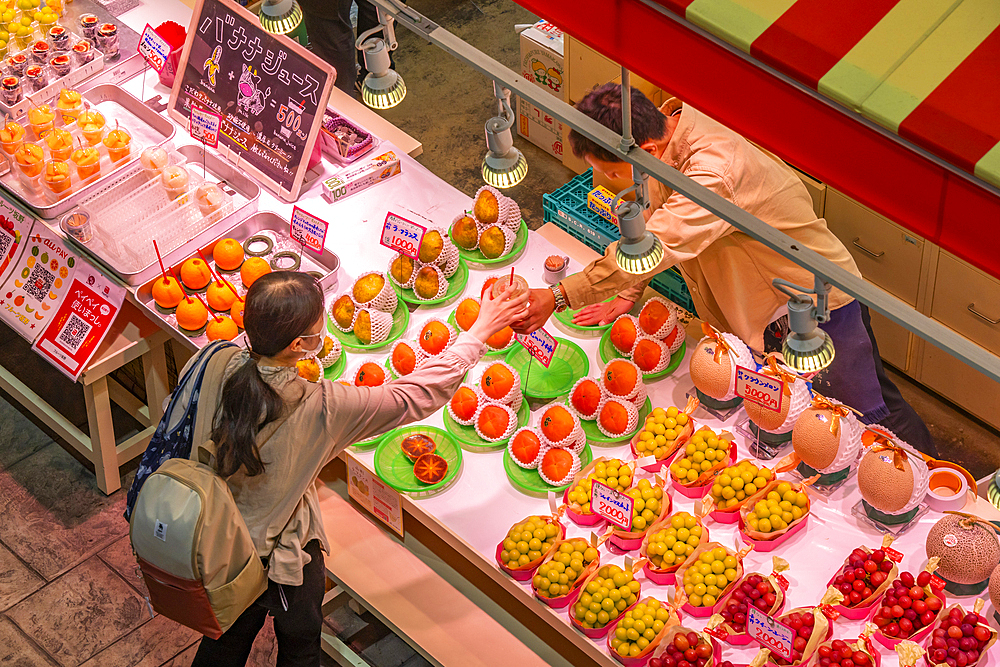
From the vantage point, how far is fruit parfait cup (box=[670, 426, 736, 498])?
3783 mm

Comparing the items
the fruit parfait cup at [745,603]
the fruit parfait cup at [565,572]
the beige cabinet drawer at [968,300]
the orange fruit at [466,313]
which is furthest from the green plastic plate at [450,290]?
the beige cabinet drawer at [968,300]

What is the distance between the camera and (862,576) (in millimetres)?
3453

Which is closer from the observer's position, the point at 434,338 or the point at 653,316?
the point at 653,316

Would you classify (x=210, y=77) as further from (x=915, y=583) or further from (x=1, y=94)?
(x=915, y=583)

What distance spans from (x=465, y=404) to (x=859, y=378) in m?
1.52

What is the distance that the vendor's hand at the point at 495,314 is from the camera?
12.0 ft

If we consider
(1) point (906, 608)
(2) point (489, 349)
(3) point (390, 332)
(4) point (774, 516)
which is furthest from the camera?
(3) point (390, 332)

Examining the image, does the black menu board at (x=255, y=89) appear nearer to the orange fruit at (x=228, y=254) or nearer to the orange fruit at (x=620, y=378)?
the orange fruit at (x=228, y=254)

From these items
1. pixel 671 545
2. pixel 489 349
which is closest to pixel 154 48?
pixel 489 349

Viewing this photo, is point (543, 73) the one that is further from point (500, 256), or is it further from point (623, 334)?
point (623, 334)

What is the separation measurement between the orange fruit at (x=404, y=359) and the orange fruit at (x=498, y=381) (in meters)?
0.33

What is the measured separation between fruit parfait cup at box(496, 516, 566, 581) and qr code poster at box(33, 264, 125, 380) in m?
2.13

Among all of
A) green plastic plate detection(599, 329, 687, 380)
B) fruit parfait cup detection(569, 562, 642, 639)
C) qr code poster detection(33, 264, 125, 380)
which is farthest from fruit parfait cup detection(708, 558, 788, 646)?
qr code poster detection(33, 264, 125, 380)

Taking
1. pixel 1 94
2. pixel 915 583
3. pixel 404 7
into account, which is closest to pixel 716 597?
pixel 915 583
